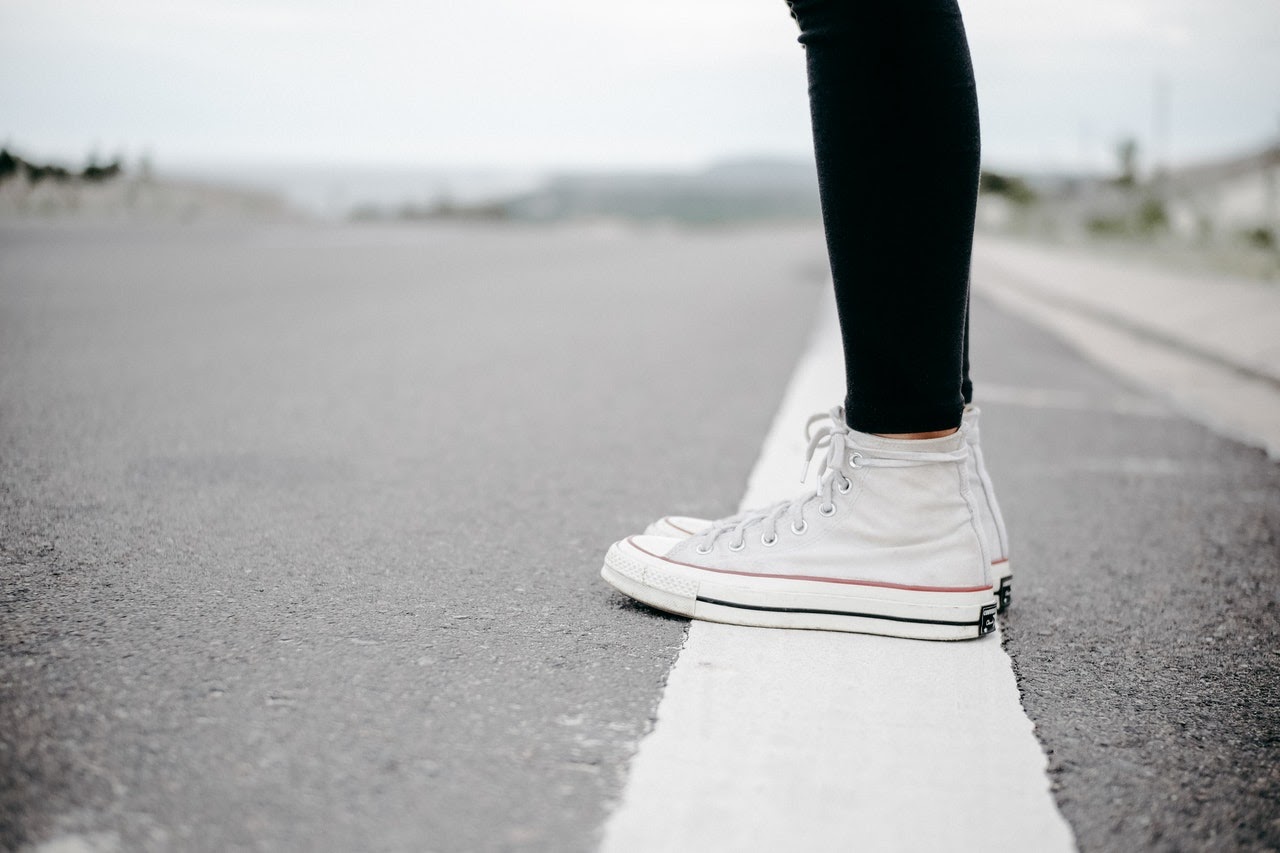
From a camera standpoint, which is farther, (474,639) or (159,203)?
(159,203)

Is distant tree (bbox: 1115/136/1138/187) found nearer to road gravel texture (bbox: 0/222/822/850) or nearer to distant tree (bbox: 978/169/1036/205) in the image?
distant tree (bbox: 978/169/1036/205)

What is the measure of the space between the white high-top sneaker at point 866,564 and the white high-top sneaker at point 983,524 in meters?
0.05

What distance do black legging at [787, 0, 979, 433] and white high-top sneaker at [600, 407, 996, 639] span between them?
78mm

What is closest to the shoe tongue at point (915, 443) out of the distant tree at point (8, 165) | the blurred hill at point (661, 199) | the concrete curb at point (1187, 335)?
the concrete curb at point (1187, 335)

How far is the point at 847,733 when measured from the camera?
50.6 inches

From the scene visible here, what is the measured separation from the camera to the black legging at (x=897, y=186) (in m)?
1.46

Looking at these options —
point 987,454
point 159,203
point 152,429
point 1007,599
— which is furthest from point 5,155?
point 1007,599

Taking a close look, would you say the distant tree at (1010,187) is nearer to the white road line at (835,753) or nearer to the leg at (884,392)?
the leg at (884,392)

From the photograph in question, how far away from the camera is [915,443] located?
1.57 metres

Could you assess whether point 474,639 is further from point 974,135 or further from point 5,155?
point 5,155

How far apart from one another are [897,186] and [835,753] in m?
0.79

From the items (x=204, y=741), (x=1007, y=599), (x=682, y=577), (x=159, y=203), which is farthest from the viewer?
(x=159, y=203)

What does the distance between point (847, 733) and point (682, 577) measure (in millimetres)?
439

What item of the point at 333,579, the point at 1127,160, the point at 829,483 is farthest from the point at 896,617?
the point at 1127,160
